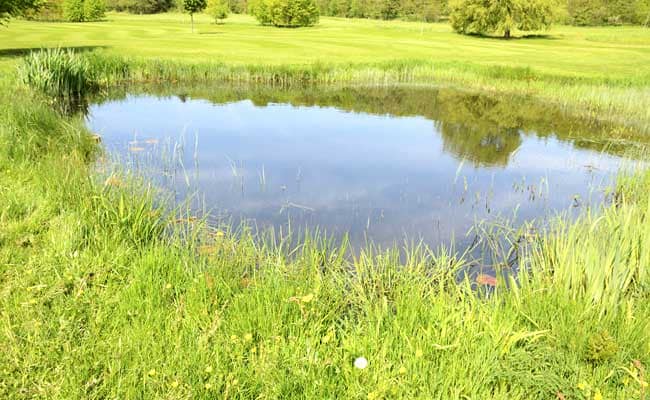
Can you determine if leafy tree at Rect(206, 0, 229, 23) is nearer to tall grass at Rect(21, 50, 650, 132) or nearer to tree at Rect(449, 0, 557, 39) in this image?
tree at Rect(449, 0, 557, 39)

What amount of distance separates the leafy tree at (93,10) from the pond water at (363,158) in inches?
1961

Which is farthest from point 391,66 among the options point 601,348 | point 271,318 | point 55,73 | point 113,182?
point 601,348

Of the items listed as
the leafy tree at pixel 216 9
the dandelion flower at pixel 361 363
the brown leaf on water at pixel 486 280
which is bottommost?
the brown leaf on water at pixel 486 280

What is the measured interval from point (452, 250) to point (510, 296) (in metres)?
2.18

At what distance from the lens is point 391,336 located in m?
3.07

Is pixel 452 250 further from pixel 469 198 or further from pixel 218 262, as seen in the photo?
pixel 218 262

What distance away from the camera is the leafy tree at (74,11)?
58.5 meters

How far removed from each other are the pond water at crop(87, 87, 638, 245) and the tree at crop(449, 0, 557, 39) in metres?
31.1

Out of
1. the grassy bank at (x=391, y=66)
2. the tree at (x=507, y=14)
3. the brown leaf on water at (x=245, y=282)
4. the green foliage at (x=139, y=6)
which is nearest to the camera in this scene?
the brown leaf on water at (x=245, y=282)

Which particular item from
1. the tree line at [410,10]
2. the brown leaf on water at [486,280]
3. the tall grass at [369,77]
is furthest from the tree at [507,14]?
the brown leaf on water at [486,280]

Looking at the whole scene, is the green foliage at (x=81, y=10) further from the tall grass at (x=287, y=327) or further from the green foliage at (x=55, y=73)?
the tall grass at (x=287, y=327)

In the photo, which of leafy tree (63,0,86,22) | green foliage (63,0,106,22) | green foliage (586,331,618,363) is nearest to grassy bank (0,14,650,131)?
green foliage (586,331,618,363)

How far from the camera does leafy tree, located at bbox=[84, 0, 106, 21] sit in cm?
5829

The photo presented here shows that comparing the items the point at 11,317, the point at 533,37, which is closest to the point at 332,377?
the point at 11,317
